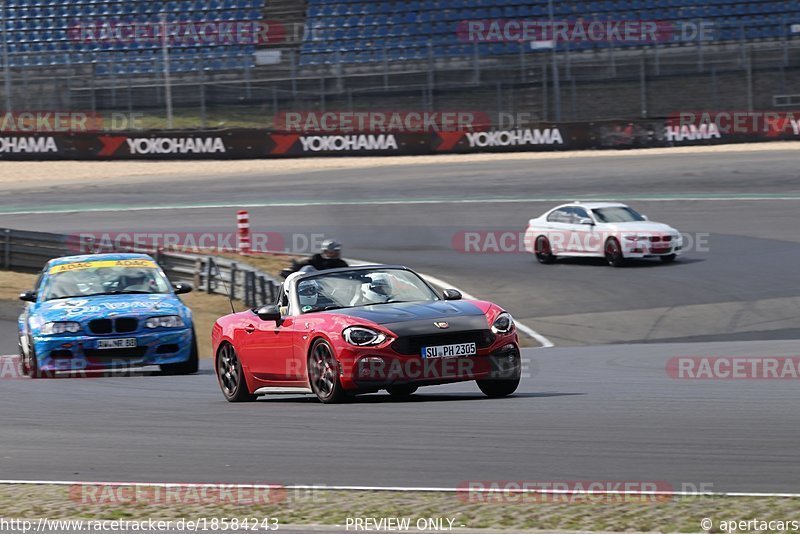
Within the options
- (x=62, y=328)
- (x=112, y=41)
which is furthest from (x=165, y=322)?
(x=112, y=41)

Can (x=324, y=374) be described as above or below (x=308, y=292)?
below

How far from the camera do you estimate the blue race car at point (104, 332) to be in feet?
44.9

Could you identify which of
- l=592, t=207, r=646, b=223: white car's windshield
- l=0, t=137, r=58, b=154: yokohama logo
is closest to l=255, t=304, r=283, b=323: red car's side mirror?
l=592, t=207, r=646, b=223: white car's windshield

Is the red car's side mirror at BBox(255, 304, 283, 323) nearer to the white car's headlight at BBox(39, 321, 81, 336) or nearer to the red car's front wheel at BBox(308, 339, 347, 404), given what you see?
the red car's front wheel at BBox(308, 339, 347, 404)

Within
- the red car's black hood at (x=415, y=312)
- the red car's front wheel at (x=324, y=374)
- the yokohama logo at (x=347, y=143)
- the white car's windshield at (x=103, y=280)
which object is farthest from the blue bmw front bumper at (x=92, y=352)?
the yokohama logo at (x=347, y=143)

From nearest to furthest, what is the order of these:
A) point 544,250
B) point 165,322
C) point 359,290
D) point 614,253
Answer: point 359,290
point 165,322
point 614,253
point 544,250

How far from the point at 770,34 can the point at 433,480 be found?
4567 cm

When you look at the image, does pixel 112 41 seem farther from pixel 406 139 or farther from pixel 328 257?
pixel 328 257

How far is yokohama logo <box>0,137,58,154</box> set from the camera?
4328 cm

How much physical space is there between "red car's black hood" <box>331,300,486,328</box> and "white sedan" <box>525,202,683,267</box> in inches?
567

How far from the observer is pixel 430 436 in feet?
26.7

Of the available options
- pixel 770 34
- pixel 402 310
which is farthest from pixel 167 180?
pixel 402 310

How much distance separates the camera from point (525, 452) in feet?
24.4

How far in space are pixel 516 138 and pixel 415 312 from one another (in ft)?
108
